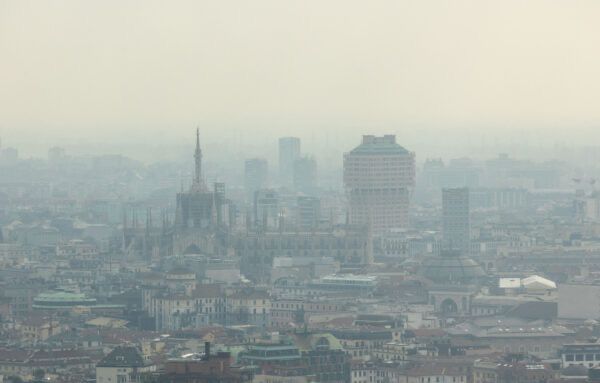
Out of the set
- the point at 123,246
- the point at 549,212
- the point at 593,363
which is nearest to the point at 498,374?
the point at 593,363

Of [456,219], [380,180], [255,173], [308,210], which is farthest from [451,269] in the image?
[255,173]

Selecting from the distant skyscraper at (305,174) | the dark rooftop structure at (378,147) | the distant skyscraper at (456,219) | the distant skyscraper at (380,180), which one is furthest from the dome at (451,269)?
the distant skyscraper at (305,174)

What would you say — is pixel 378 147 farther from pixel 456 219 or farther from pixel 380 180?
pixel 456 219

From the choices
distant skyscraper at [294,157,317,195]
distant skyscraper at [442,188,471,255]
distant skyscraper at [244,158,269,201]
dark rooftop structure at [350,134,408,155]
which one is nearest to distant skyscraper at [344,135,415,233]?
dark rooftop structure at [350,134,408,155]

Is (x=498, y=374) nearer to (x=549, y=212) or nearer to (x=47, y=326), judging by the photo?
(x=47, y=326)

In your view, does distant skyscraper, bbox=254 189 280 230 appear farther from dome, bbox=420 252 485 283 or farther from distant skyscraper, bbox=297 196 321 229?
dome, bbox=420 252 485 283

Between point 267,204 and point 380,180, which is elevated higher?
point 380,180

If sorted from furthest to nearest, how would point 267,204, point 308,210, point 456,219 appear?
point 308,210 → point 267,204 → point 456,219

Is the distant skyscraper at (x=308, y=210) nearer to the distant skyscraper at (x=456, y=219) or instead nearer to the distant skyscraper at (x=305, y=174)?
the distant skyscraper at (x=456, y=219)

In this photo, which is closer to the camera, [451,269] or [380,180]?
[451,269]
